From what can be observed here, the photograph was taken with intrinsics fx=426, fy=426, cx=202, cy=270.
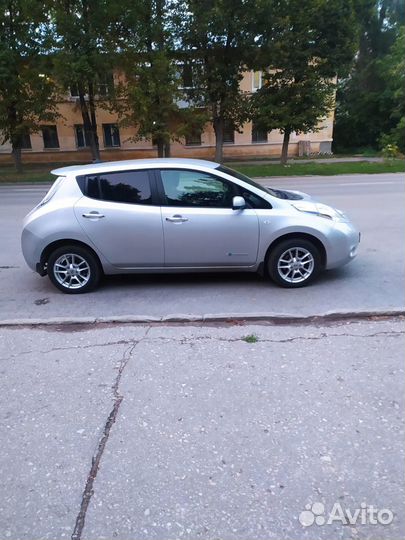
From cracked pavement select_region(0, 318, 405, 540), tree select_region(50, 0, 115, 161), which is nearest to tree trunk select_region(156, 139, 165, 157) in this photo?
tree select_region(50, 0, 115, 161)

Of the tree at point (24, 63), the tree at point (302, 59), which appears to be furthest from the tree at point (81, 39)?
the tree at point (302, 59)

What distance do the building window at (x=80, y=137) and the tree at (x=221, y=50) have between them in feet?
44.7

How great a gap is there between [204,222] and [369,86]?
135 ft

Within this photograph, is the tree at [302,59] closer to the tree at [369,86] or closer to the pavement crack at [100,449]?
the tree at [369,86]

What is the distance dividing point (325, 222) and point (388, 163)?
64.8ft

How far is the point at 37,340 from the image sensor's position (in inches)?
159

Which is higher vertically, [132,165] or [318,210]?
[132,165]

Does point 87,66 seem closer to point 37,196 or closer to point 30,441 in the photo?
point 37,196

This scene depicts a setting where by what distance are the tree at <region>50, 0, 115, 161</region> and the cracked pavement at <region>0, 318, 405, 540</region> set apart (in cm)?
1927

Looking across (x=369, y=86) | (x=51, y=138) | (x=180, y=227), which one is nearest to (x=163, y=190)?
(x=180, y=227)

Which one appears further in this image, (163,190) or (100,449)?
(163,190)

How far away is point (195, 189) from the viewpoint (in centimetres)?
517

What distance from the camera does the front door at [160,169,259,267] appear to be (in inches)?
200

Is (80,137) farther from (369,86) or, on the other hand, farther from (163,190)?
(163,190)
